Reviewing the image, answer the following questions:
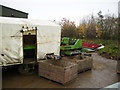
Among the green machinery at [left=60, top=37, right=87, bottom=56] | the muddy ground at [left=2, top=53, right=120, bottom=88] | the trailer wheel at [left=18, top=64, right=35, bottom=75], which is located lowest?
the muddy ground at [left=2, top=53, right=120, bottom=88]

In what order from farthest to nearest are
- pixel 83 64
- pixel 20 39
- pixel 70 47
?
1. pixel 70 47
2. pixel 83 64
3. pixel 20 39

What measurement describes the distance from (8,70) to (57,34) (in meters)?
4.01

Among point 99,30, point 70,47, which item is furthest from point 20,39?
point 99,30

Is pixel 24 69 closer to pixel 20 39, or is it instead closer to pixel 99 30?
pixel 20 39

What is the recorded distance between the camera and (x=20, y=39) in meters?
5.88

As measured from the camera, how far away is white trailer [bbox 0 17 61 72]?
18.1ft

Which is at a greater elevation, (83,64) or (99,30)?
(99,30)

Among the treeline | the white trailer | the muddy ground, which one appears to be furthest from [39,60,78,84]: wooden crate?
the treeline

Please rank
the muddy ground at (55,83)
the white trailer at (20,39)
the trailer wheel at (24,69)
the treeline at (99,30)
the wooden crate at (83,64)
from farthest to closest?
the treeline at (99,30)
the wooden crate at (83,64)
the trailer wheel at (24,69)
the white trailer at (20,39)
the muddy ground at (55,83)

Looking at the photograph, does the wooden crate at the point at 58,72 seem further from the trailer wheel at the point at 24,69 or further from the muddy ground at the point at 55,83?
the trailer wheel at the point at 24,69

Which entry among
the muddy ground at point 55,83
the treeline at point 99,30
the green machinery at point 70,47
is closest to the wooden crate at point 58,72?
the muddy ground at point 55,83

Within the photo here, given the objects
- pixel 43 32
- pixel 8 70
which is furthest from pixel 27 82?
pixel 43 32

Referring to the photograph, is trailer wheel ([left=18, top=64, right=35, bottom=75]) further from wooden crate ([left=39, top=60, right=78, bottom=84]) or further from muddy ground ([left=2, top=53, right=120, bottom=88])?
wooden crate ([left=39, top=60, right=78, bottom=84])

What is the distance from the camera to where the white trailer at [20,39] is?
18.1ft
